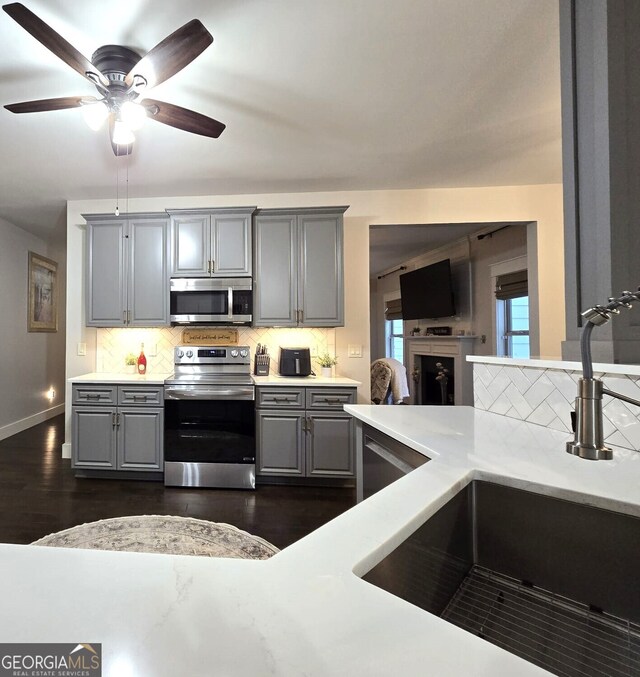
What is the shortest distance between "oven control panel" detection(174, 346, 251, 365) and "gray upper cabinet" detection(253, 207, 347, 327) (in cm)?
33

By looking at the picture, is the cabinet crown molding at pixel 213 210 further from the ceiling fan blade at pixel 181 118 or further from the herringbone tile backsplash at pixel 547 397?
the herringbone tile backsplash at pixel 547 397

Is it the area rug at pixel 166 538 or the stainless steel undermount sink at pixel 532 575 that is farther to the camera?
the area rug at pixel 166 538

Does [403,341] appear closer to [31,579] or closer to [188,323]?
[188,323]

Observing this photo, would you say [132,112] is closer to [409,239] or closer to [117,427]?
[117,427]

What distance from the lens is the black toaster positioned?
3.33m

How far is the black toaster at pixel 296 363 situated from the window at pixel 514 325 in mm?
2553

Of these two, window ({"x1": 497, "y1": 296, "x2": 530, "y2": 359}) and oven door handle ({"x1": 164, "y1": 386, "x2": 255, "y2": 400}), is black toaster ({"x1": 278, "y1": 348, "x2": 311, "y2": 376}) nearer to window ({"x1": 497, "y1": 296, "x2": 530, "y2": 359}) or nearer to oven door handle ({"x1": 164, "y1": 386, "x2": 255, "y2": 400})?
oven door handle ({"x1": 164, "y1": 386, "x2": 255, "y2": 400})

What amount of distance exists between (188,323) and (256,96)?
6.48 ft

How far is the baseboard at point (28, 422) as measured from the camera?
4.42m

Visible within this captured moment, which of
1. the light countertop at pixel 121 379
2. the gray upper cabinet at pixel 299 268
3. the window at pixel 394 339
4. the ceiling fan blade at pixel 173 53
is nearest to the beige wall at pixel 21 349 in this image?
the light countertop at pixel 121 379

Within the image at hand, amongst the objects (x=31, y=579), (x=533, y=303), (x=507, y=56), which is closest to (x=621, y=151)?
(x=507, y=56)

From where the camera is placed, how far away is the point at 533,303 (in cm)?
354

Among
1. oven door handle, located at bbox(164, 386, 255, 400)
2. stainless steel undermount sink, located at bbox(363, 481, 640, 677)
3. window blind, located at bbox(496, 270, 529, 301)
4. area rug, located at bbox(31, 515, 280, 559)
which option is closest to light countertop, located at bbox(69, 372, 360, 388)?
oven door handle, located at bbox(164, 386, 255, 400)

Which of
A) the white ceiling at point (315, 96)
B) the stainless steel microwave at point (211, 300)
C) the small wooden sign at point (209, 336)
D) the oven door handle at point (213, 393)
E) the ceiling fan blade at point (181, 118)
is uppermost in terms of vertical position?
the white ceiling at point (315, 96)
